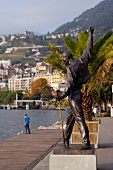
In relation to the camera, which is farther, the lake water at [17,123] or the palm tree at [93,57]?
the lake water at [17,123]

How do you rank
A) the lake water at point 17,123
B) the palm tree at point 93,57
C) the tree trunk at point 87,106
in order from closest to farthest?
the tree trunk at point 87,106
the palm tree at point 93,57
the lake water at point 17,123

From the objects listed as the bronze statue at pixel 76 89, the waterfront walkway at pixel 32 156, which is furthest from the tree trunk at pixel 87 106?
the bronze statue at pixel 76 89

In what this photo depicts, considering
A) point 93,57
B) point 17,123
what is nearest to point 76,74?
point 93,57

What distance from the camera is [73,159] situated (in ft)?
27.4

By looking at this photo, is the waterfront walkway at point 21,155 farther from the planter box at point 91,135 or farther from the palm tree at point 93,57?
the palm tree at point 93,57

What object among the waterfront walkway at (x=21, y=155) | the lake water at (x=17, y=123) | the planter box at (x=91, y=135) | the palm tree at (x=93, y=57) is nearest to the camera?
the waterfront walkway at (x=21, y=155)

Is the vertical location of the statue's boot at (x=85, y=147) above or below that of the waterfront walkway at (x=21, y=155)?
above

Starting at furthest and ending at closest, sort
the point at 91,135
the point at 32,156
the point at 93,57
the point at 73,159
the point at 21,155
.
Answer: the point at 93,57 → the point at 91,135 → the point at 21,155 → the point at 32,156 → the point at 73,159

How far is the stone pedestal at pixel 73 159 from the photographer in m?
8.34

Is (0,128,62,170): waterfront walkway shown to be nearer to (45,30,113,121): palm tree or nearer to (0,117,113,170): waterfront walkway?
(0,117,113,170): waterfront walkway

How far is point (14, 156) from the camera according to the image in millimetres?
13820

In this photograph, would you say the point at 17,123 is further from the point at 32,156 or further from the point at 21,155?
the point at 32,156

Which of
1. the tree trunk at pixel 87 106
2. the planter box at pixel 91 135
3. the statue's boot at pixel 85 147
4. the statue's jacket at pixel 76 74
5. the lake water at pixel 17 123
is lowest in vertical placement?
the lake water at pixel 17 123

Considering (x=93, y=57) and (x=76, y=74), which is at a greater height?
(x=93, y=57)
